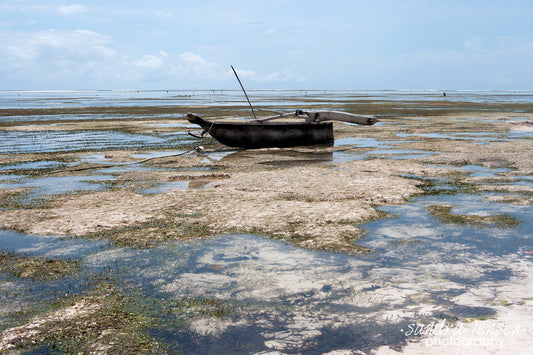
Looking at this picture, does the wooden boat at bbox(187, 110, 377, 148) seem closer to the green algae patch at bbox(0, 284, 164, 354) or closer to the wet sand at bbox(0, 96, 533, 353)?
the wet sand at bbox(0, 96, 533, 353)

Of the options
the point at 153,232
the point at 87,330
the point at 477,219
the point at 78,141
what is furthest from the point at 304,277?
the point at 78,141

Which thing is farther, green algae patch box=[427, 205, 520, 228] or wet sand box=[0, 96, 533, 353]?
green algae patch box=[427, 205, 520, 228]

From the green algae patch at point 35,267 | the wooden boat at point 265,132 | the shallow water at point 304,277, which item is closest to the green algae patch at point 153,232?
the shallow water at point 304,277

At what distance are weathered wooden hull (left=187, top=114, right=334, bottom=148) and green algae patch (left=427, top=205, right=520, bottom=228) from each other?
10265mm

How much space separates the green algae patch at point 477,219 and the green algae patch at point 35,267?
20.0 ft

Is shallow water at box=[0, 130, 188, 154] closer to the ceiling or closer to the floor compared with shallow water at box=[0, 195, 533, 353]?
closer to the ceiling

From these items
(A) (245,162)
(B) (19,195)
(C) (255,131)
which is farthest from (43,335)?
(C) (255,131)

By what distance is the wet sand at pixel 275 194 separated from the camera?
6.82 m

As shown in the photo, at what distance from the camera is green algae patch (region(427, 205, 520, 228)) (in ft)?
25.5

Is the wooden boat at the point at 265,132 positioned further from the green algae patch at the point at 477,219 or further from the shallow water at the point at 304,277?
the shallow water at the point at 304,277

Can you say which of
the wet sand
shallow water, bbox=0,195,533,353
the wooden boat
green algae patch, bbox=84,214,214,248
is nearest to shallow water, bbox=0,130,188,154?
the wet sand

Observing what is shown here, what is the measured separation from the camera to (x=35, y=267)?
6.20m

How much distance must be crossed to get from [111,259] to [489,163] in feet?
38.3

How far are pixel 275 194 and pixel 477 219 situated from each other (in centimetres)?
410
